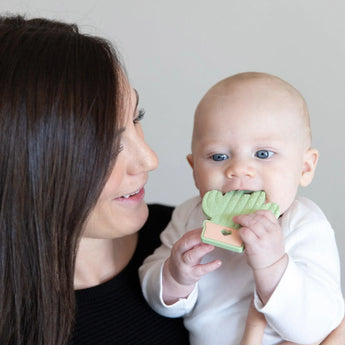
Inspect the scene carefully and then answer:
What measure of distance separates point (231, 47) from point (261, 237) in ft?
4.94

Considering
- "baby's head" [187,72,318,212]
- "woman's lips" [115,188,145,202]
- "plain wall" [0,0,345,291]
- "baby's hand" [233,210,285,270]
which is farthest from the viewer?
"plain wall" [0,0,345,291]

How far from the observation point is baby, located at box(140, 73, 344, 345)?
117 centimetres

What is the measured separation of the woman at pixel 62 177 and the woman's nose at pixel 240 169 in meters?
0.19

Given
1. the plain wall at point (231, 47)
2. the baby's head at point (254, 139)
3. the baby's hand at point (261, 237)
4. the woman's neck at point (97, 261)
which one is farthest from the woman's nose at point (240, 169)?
the plain wall at point (231, 47)

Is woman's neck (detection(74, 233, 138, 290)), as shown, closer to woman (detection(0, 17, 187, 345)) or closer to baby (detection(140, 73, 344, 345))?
woman (detection(0, 17, 187, 345))

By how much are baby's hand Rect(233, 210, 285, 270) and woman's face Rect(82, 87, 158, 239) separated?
28 centimetres

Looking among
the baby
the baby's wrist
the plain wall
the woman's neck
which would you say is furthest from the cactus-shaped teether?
the plain wall

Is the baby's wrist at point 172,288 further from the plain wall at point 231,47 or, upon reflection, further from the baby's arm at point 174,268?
the plain wall at point 231,47

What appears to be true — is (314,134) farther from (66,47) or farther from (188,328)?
(66,47)

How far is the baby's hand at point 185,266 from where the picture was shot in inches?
48.9

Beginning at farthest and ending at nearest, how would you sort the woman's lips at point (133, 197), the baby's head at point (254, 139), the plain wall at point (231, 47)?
the plain wall at point (231, 47)
the woman's lips at point (133, 197)
the baby's head at point (254, 139)

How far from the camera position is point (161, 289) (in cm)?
137

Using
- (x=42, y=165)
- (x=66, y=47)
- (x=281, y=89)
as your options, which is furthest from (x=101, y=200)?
(x=281, y=89)

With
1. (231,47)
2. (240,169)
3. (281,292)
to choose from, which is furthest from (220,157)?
(231,47)
